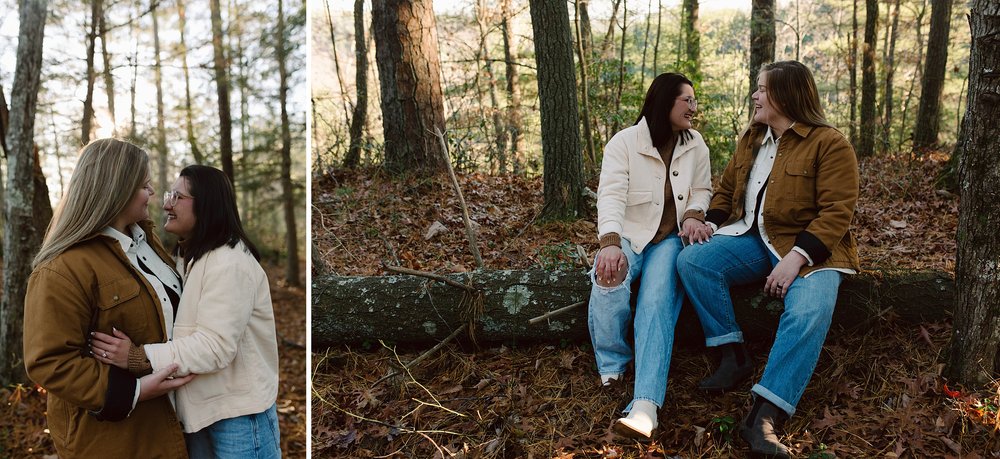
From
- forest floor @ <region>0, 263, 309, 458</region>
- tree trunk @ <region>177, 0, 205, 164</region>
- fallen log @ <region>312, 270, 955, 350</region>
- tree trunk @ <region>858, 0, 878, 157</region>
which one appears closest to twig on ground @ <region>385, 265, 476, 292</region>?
fallen log @ <region>312, 270, 955, 350</region>

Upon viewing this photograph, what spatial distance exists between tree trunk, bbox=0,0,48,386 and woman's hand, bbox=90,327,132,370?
5.55 m

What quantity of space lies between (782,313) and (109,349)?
325cm

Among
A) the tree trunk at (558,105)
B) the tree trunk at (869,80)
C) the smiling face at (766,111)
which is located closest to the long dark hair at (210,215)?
the smiling face at (766,111)

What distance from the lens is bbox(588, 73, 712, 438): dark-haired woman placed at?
11.9 ft

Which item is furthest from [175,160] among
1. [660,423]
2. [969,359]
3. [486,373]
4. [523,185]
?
[969,359]

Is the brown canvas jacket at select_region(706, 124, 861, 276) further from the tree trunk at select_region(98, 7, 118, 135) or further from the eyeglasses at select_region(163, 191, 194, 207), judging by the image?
the tree trunk at select_region(98, 7, 118, 135)

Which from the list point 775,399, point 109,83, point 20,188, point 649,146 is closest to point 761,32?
point 649,146

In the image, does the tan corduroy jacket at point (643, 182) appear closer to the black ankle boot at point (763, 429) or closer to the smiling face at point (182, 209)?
the black ankle boot at point (763, 429)

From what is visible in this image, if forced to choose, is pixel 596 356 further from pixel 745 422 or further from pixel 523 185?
pixel 523 185

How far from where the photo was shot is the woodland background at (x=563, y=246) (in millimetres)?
3256

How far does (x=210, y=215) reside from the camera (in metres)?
2.86

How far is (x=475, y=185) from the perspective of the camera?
27.2ft

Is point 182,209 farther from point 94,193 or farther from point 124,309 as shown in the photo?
point 124,309

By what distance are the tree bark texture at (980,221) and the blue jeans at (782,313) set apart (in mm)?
619
